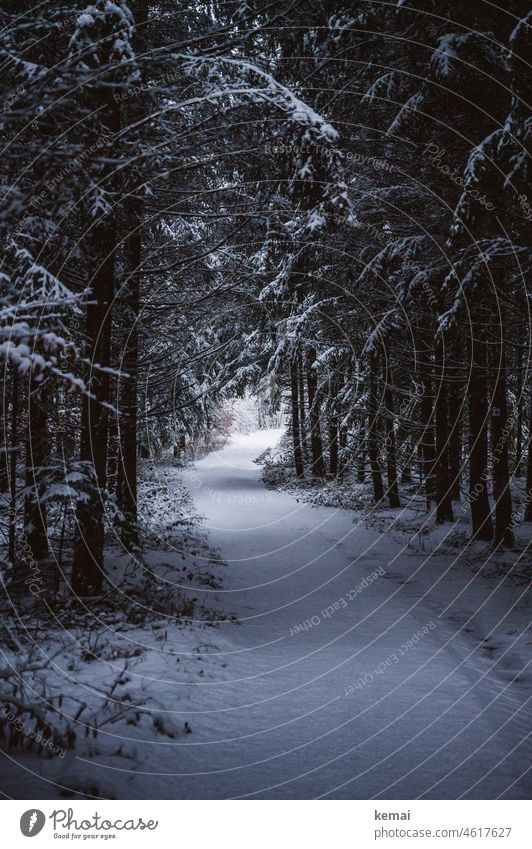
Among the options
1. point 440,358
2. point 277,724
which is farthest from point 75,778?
point 440,358

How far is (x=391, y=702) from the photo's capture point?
499 cm

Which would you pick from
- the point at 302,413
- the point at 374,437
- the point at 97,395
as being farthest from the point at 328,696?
the point at 302,413

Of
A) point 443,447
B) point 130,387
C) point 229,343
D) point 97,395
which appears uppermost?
point 229,343

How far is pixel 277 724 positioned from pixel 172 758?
1103 mm

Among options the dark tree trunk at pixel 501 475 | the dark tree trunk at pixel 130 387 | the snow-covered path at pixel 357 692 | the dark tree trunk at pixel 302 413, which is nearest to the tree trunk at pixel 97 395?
the dark tree trunk at pixel 130 387

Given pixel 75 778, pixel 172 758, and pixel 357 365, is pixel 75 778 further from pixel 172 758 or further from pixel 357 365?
pixel 357 365

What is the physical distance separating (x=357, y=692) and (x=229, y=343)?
19.7 feet

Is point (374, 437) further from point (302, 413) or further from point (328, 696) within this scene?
point (328, 696)

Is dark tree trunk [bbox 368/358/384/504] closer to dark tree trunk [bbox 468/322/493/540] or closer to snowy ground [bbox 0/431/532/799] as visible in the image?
dark tree trunk [bbox 468/322/493/540]

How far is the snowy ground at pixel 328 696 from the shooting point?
144 inches

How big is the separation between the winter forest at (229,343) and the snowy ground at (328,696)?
0.11ft

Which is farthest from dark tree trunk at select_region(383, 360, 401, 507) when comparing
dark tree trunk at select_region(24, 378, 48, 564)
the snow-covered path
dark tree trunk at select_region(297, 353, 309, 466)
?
dark tree trunk at select_region(24, 378, 48, 564)

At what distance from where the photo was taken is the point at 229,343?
8992 mm

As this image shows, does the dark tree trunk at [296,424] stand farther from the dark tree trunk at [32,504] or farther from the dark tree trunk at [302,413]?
the dark tree trunk at [32,504]
